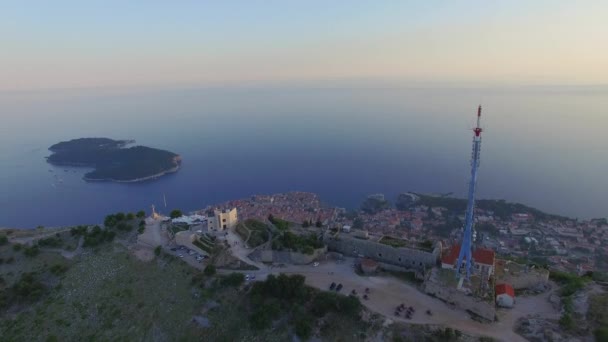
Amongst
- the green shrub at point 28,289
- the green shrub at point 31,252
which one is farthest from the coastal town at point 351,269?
the green shrub at point 28,289

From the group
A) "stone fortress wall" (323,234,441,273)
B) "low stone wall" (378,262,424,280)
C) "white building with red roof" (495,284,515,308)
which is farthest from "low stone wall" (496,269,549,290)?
"low stone wall" (378,262,424,280)

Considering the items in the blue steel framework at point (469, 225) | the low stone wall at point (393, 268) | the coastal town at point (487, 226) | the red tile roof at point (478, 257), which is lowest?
the coastal town at point (487, 226)

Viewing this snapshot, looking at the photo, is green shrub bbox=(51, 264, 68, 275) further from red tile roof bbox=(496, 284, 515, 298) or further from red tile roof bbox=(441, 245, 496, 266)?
red tile roof bbox=(496, 284, 515, 298)

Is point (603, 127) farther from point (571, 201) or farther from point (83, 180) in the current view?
point (83, 180)

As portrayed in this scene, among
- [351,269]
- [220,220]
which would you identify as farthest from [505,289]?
[220,220]

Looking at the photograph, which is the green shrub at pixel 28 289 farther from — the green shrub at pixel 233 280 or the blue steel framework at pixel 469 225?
the blue steel framework at pixel 469 225

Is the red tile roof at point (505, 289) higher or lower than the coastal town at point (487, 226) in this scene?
higher

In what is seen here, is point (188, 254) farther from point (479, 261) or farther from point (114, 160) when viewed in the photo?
point (114, 160)

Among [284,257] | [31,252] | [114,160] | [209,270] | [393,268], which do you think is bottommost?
[114,160]
